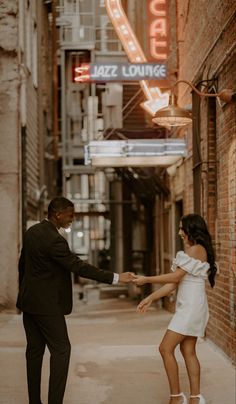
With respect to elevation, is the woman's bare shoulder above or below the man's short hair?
below

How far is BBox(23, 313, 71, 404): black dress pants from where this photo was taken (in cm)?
591

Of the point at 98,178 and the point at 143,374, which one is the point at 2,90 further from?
the point at 98,178

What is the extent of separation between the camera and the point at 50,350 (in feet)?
19.8

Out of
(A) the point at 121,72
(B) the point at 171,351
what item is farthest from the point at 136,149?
(B) the point at 171,351

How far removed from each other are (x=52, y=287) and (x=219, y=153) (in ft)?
16.3

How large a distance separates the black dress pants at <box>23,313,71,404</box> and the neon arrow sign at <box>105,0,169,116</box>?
9.44 meters

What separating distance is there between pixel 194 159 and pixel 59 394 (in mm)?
6870

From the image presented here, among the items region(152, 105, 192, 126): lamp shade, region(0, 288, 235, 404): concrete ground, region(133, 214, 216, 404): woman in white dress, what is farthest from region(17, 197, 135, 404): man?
region(152, 105, 192, 126): lamp shade

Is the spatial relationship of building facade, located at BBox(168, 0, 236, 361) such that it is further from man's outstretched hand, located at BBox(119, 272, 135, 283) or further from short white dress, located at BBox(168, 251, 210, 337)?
man's outstretched hand, located at BBox(119, 272, 135, 283)

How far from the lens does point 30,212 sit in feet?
62.0

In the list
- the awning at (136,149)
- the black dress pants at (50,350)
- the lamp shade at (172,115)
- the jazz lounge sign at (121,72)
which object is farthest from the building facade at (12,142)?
the black dress pants at (50,350)

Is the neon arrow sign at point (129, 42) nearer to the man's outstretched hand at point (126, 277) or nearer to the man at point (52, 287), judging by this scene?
the man's outstretched hand at point (126, 277)

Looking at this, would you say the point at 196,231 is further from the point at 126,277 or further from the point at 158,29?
Result: the point at 158,29

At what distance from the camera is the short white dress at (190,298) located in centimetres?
620
